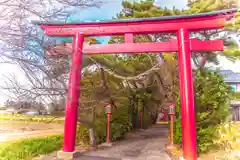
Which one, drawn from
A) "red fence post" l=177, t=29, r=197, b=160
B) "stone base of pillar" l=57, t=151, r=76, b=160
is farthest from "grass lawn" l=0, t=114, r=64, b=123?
"red fence post" l=177, t=29, r=197, b=160

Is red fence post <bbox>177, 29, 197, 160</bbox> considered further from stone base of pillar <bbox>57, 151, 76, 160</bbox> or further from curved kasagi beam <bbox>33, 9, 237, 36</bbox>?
stone base of pillar <bbox>57, 151, 76, 160</bbox>

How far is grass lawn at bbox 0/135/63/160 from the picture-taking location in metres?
1.48

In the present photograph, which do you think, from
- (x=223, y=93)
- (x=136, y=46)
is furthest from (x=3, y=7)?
(x=223, y=93)

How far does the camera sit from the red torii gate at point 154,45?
5.18 feet

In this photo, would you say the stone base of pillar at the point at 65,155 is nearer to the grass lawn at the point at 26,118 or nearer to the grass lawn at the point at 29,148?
the grass lawn at the point at 29,148

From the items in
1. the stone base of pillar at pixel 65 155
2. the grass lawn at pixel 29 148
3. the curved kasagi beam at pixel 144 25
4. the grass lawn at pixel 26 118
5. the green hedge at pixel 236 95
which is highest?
the curved kasagi beam at pixel 144 25

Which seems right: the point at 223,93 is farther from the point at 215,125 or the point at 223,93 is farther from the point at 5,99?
the point at 5,99

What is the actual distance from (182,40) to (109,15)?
681mm

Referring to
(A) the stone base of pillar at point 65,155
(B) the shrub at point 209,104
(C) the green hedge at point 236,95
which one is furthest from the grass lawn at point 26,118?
(C) the green hedge at point 236,95

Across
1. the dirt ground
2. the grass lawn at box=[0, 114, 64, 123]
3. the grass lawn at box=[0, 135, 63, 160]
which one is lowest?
the grass lawn at box=[0, 135, 63, 160]

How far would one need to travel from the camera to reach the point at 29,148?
64.1 inches

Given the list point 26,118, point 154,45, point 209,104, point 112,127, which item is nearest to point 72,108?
point 26,118

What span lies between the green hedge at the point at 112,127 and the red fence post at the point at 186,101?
1.09 meters

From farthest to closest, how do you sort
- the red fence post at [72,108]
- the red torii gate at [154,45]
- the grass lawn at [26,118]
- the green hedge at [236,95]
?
the green hedge at [236,95]
the red fence post at [72,108]
the red torii gate at [154,45]
the grass lawn at [26,118]
